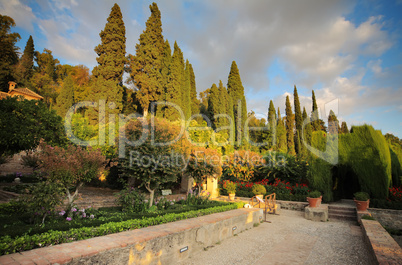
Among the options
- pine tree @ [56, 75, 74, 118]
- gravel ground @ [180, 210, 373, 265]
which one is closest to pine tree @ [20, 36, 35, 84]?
pine tree @ [56, 75, 74, 118]

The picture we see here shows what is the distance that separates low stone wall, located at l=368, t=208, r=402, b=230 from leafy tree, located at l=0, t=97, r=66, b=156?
14.4m

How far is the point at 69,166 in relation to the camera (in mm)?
5496

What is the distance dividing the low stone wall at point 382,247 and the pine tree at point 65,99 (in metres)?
29.2

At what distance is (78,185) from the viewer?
6.24 m

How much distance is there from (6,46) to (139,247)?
34250 millimetres

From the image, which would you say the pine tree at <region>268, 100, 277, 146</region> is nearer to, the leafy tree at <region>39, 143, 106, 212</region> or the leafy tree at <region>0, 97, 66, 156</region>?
the leafy tree at <region>0, 97, 66, 156</region>

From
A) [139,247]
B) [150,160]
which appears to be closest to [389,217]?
[150,160]

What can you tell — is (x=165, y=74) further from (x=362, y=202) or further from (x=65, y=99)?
(x=362, y=202)

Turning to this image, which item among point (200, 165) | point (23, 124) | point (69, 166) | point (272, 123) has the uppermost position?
point (272, 123)

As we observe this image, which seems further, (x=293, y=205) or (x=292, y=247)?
(x=293, y=205)

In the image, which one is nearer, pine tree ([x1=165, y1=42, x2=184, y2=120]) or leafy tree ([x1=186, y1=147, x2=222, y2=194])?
leafy tree ([x1=186, y1=147, x2=222, y2=194])

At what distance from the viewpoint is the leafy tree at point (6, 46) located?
25.6 meters

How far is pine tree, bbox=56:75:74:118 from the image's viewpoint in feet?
84.0

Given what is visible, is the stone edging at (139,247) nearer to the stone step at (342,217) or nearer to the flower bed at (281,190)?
the stone step at (342,217)
